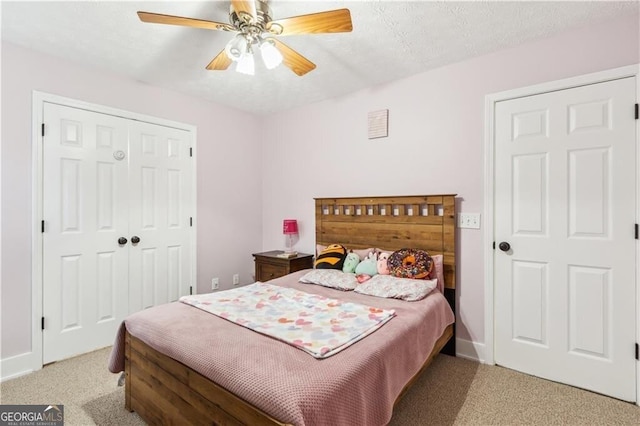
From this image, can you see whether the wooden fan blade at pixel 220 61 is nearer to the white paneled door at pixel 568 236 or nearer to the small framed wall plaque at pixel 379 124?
the small framed wall plaque at pixel 379 124

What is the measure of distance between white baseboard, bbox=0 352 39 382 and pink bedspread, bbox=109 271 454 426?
3.45ft

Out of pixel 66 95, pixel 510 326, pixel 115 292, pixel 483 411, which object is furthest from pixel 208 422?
pixel 66 95

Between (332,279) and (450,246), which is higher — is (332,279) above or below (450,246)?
below

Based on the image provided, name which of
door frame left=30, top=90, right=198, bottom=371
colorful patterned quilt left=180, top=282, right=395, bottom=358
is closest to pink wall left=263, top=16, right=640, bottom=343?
colorful patterned quilt left=180, top=282, right=395, bottom=358

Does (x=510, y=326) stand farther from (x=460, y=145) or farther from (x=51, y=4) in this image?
(x=51, y=4)

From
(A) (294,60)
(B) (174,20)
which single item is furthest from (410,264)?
(B) (174,20)

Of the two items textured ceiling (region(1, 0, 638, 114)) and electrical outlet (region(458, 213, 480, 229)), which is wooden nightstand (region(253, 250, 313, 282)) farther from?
textured ceiling (region(1, 0, 638, 114))

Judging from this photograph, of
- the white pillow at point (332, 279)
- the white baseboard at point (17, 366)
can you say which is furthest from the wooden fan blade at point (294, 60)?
the white baseboard at point (17, 366)

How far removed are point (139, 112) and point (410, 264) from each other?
2.95 metres

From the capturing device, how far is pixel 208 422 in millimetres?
1344

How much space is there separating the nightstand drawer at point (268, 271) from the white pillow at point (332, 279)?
577mm

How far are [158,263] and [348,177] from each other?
7.24 ft

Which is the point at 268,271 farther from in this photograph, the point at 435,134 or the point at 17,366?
the point at 435,134

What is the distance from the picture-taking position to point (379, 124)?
10.2 feet
